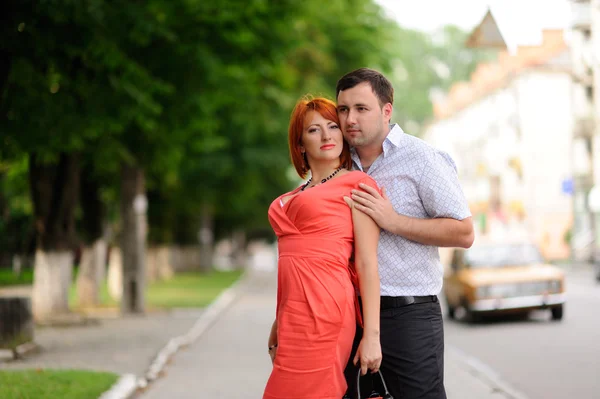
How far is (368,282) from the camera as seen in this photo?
396 cm

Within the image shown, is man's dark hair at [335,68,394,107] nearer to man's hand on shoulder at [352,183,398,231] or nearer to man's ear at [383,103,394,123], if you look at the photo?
man's ear at [383,103,394,123]

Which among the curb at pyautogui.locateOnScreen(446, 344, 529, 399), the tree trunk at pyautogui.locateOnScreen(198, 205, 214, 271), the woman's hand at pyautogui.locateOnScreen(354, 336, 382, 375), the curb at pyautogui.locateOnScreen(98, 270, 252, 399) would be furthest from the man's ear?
the tree trunk at pyautogui.locateOnScreen(198, 205, 214, 271)

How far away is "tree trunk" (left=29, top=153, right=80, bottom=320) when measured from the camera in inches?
787

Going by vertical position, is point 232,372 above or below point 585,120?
below

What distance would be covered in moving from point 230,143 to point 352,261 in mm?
26074

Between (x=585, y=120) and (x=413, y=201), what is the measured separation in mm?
48485

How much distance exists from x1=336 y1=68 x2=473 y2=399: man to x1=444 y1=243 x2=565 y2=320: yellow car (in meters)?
14.4

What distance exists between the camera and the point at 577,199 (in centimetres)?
5244

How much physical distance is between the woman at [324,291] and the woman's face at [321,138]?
0.44 ft

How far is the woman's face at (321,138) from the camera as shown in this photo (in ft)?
13.6

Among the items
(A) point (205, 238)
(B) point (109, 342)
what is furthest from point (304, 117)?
(A) point (205, 238)

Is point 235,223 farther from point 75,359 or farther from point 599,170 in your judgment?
point 75,359

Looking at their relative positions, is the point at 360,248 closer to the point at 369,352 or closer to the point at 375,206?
the point at 375,206

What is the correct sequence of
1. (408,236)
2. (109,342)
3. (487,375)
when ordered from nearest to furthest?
1. (408,236)
2. (487,375)
3. (109,342)
